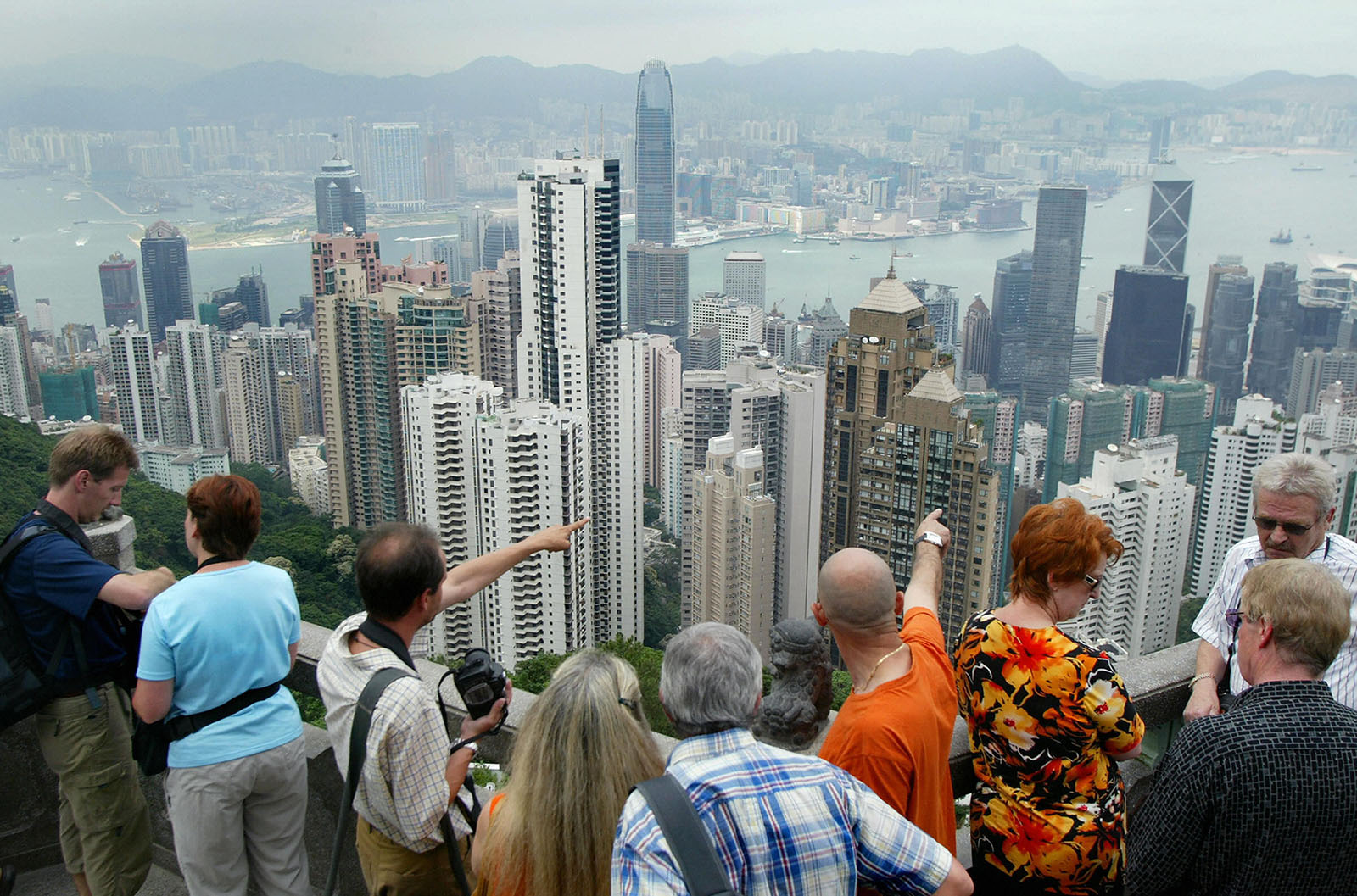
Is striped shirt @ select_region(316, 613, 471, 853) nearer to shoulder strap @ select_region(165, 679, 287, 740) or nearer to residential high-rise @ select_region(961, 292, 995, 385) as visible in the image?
shoulder strap @ select_region(165, 679, 287, 740)

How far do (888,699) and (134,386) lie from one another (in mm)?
29768

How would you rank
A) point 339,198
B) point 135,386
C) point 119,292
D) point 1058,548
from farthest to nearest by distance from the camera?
point 339,198 → point 119,292 → point 135,386 → point 1058,548

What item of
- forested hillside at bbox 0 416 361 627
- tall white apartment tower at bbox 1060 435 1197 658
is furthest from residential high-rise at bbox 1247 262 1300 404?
forested hillside at bbox 0 416 361 627

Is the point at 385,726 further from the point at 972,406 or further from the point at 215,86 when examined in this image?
the point at 215,86

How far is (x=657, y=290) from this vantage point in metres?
37.3

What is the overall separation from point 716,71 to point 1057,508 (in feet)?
143

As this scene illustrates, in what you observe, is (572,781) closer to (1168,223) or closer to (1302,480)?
(1302,480)

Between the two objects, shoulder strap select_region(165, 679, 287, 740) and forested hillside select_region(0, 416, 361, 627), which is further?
forested hillside select_region(0, 416, 361, 627)

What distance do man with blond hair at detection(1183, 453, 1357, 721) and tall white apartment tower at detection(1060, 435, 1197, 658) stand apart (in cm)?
1567

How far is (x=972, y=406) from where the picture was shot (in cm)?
2431

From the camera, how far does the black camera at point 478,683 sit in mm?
1096

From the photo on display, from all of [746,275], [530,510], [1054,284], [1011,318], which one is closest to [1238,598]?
[530,510]

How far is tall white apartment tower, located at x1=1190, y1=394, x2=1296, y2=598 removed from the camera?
1819cm

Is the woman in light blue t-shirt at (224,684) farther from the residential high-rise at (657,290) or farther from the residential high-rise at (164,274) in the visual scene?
the residential high-rise at (657,290)
